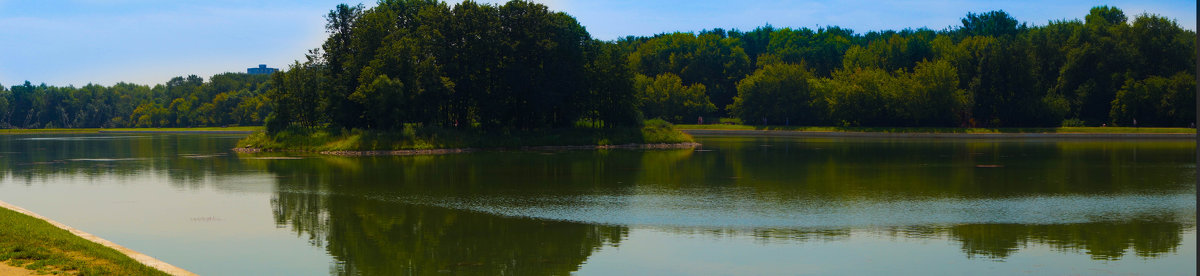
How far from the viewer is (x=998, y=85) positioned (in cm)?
11269

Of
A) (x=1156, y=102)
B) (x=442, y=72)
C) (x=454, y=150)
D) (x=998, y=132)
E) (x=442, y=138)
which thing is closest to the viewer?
(x=454, y=150)

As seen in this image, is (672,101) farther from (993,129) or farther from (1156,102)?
(1156,102)

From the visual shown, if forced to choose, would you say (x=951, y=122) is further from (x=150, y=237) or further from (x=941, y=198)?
(x=150, y=237)

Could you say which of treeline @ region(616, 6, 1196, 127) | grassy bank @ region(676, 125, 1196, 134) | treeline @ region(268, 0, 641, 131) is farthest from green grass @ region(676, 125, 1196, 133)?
treeline @ region(268, 0, 641, 131)

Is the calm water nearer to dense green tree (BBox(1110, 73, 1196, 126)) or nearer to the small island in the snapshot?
the small island

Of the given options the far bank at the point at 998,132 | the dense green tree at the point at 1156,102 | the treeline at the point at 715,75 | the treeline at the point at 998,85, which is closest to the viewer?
the treeline at the point at 715,75

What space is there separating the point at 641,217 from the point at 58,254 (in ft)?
50.4

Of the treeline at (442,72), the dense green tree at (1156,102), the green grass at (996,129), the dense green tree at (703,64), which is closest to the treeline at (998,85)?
the dense green tree at (1156,102)

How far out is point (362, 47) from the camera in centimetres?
7238

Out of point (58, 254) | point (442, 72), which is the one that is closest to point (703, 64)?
point (442, 72)

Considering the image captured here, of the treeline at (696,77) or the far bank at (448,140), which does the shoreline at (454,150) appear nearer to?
the far bank at (448,140)

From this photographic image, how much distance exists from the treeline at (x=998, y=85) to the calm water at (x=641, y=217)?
65178mm

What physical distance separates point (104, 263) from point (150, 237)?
8.62 metres

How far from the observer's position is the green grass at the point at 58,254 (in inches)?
572
